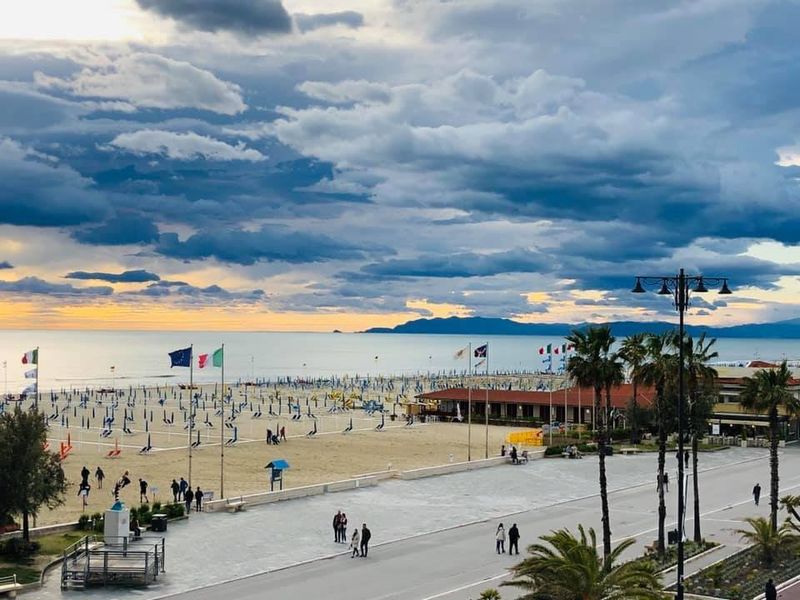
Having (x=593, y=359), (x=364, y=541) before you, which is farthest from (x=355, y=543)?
(x=593, y=359)

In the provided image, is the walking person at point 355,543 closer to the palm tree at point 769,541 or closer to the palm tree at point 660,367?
the palm tree at point 660,367

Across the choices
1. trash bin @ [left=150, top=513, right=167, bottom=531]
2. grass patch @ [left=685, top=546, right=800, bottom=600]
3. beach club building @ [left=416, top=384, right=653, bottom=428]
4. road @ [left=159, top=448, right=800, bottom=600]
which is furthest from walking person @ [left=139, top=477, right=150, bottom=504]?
beach club building @ [left=416, top=384, right=653, bottom=428]

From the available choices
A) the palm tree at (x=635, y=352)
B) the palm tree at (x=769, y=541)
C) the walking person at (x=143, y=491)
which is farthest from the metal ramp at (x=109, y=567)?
the palm tree at (x=769, y=541)

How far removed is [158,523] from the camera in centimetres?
3503

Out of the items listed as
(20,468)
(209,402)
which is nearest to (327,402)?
(209,402)

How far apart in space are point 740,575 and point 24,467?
78.7 feet

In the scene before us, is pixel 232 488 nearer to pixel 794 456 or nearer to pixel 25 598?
pixel 25 598

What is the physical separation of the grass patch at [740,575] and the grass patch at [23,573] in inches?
775

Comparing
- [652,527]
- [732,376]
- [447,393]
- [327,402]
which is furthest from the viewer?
[327,402]

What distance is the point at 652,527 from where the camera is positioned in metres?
37.8

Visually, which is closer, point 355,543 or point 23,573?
point 23,573

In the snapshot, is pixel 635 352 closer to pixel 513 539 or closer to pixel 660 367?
pixel 660 367

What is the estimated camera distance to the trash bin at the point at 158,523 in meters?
34.9

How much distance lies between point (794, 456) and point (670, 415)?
74.1ft
